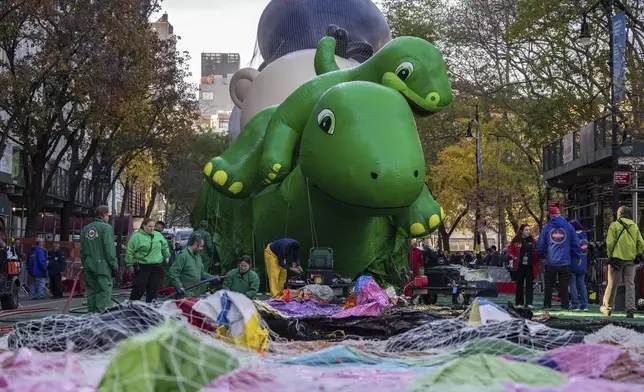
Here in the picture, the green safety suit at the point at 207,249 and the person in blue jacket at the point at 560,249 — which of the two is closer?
the person in blue jacket at the point at 560,249

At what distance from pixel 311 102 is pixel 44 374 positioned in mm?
10404

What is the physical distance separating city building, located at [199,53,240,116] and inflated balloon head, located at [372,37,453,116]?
133m

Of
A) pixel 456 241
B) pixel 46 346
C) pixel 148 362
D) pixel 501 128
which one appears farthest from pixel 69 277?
pixel 456 241

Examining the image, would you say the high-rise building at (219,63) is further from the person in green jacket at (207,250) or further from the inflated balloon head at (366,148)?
the inflated balloon head at (366,148)

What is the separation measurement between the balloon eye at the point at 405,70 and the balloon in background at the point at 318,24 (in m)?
4.57

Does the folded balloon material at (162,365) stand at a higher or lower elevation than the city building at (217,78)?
lower

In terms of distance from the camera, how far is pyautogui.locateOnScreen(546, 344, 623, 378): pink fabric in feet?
14.7

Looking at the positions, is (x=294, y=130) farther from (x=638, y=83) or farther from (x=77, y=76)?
(x=638, y=83)

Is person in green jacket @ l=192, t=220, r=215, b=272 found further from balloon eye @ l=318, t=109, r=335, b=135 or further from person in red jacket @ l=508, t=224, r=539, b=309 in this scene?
person in red jacket @ l=508, t=224, r=539, b=309

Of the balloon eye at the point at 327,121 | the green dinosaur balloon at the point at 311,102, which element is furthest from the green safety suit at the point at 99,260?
the balloon eye at the point at 327,121

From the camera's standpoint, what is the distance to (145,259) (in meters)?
13.3

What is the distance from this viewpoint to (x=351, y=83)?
13.0 m

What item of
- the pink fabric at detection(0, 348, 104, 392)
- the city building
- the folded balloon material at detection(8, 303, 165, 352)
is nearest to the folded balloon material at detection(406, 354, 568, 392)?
the pink fabric at detection(0, 348, 104, 392)

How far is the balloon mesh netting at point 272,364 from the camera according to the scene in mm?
3615
